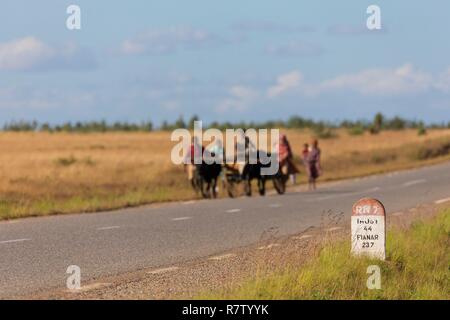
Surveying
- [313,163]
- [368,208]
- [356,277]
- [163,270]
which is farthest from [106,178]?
[356,277]

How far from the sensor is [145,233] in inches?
722

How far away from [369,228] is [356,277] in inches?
47.8

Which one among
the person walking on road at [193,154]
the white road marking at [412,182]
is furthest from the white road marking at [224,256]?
the white road marking at [412,182]

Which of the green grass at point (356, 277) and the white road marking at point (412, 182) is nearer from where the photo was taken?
the green grass at point (356, 277)

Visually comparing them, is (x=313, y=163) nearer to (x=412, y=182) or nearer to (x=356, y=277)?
(x=412, y=182)

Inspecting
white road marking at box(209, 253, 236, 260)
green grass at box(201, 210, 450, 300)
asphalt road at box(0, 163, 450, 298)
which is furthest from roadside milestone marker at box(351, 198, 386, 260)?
white road marking at box(209, 253, 236, 260)

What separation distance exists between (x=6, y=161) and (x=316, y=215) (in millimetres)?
32946

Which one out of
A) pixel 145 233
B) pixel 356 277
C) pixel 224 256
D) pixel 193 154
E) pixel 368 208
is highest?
pixel 368 208

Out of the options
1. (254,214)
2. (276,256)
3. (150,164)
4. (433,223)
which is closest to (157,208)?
(254,214)

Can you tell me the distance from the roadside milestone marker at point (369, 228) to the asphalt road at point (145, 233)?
1.01m

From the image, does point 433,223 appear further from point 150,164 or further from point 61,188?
point 150,164

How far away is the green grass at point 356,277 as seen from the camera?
33.8 feet

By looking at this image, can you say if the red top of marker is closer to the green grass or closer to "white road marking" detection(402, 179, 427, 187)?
the green grass

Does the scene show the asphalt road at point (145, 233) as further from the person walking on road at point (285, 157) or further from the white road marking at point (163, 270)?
the person walking on road at point (285, 157)
